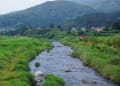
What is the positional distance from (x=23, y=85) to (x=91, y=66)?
2779 centimetres

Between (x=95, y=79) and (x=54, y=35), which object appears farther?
(x=54, y=35)

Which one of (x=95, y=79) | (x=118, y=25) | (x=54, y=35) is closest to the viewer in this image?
(x=95, y=79)

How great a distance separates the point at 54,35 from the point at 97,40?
93.2 metres

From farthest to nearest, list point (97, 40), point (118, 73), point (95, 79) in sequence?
point (97, 40)
point (95, 79)
point (118, 73)

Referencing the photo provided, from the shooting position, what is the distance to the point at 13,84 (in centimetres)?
3953

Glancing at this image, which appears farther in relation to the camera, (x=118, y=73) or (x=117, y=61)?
(x=117, y=61)

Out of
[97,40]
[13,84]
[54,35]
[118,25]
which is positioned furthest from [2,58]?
[54,35]

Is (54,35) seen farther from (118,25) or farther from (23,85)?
(23,85)

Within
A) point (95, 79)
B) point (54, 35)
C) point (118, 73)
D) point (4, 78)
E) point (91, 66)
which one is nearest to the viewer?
point (4, 78)

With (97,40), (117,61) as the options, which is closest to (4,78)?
(117,61)

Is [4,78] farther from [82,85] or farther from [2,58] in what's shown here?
[2,58]

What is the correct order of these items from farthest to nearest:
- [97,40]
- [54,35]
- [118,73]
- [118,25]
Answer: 1. [54,35]
2. [118,25]
3. [97,40]
4. [118,73]

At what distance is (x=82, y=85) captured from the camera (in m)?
47.6

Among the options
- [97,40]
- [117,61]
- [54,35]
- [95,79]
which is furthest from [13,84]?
[54,35]
